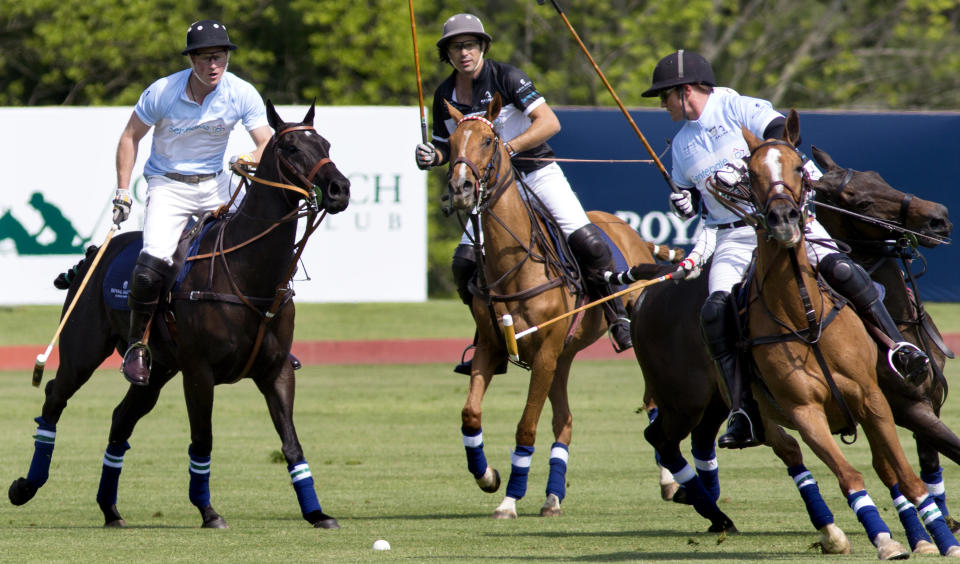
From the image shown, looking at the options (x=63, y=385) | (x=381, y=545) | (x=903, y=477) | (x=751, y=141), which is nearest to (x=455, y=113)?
(x=751, y=141)

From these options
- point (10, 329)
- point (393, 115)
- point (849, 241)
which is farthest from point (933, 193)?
point (10, 329)

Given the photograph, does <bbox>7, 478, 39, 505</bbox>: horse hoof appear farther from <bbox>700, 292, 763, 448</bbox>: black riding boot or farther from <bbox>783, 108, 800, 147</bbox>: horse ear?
<bbox>783, 108, 800, 147</bbox>: horse ear

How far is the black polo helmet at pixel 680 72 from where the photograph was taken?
273 inches

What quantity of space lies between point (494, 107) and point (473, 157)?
31 centimetres

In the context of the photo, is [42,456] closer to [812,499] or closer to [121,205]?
[121,205]

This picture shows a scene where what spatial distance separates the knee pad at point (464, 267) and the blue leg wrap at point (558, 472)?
96 cm

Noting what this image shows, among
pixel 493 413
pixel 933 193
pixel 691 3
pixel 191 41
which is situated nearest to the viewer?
pixel 191 41

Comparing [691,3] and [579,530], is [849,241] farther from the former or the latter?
[691,3]

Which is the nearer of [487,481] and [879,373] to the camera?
[879,373]

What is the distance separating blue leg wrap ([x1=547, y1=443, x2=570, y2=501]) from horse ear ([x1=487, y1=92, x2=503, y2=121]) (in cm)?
188

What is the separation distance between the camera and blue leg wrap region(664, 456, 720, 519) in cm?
718

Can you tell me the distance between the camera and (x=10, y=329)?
63.6ft

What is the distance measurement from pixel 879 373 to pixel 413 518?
2.56m

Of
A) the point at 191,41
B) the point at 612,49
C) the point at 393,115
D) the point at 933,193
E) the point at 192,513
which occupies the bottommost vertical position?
the point at 612,49
